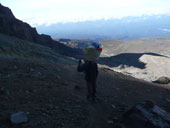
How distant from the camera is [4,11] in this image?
34.7 meters

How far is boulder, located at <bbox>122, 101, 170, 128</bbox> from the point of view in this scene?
4.47 m

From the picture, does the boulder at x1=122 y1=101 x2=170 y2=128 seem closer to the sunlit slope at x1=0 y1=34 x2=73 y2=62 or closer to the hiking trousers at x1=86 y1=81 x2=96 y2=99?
the hiking trousers at x1=86 y1=81 x2=96 y2=99

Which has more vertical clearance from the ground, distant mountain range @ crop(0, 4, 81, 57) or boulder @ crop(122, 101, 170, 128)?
distant mountain range @ crop(0, 4, 81, 57)

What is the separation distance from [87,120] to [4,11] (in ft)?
109

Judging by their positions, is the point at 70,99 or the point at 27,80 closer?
the point at 70,99

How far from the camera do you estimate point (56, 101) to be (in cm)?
556

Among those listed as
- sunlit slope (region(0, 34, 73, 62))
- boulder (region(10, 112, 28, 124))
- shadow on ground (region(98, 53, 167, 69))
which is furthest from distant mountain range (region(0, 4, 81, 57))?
boulder (region(10, 112, 28, 124))

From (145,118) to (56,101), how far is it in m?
2.10

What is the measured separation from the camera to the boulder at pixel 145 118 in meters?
4.47

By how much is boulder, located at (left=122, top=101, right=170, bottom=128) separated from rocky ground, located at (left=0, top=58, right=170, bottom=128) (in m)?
0.37

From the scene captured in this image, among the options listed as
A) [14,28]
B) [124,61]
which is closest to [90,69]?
[14,28]

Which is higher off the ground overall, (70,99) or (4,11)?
(4,11)

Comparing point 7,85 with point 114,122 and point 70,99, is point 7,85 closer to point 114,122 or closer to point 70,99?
point 70,99

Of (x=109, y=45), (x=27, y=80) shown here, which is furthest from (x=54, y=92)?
(x=109, y=45)
